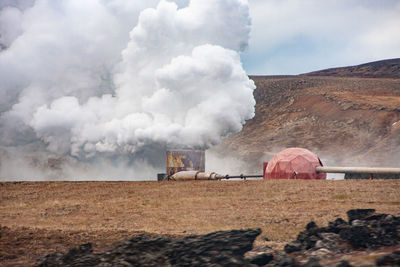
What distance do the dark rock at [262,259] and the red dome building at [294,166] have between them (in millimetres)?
23171

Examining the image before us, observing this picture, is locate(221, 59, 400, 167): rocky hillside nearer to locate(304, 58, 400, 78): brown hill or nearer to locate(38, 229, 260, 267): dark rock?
locate(304, 58, 400, 78): brown hill

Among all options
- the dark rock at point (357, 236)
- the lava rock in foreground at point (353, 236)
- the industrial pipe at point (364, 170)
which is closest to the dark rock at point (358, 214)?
the lava rock in foreground at point (353, 236)

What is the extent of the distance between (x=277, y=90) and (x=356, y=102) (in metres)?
26.9

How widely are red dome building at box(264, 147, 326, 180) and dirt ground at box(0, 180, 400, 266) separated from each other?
7.24 m

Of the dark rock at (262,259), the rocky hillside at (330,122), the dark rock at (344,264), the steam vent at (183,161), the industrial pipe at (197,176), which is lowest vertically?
the dark rock at (262,259)

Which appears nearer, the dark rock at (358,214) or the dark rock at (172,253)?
the dark rock at (172,253)

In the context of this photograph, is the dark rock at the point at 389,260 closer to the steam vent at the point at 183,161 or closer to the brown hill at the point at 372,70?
the steam vent at the point at 183,161

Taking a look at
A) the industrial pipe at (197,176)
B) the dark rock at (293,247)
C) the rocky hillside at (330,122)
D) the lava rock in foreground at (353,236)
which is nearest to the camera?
the lava rock in foreground at (353,236)

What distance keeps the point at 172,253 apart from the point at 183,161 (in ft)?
105

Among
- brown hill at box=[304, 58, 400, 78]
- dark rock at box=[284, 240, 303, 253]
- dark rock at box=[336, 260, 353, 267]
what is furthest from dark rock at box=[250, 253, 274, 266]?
brown hill at box=[304, 58, 400, 78]

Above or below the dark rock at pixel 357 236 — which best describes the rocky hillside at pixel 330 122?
above

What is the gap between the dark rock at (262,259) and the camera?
9727 mm

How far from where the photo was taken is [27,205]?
22.5 metres

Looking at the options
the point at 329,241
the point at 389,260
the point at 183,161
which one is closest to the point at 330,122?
the point at 183,161
